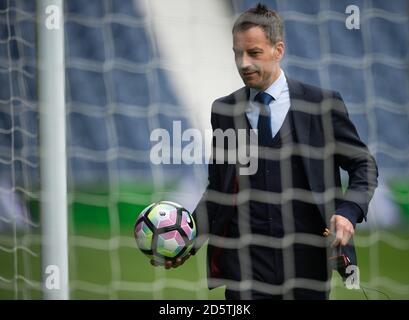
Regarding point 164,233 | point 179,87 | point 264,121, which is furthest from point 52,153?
point 179,87

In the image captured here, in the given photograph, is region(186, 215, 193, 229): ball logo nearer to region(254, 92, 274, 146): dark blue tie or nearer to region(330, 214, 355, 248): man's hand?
region(254, 92, 274, 146): dark blue tie

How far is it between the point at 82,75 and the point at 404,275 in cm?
126

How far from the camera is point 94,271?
2.92 meters

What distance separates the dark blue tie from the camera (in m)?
2.08

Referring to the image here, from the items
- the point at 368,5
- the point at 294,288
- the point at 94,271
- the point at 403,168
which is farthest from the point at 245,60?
the point at 94,271

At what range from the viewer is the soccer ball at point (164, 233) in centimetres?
202

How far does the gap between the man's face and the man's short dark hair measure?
0.4 inches

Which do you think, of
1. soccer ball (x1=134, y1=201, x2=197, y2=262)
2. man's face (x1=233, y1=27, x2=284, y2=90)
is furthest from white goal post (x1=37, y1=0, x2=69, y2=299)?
man's face (x1=233, y1=27, x2=284, y2=90)

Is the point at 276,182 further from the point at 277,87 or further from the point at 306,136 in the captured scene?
the point at 277,87

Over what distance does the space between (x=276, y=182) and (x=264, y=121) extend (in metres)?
0.15

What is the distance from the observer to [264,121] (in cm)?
Result: 208

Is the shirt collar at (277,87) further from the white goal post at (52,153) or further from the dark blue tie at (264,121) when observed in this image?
the white goal post at (52,153)

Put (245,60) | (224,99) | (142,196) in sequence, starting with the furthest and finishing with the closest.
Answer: (142,196) < (224,99) < (245,60)

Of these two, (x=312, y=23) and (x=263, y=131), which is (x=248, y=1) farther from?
(x=263, y=131)
